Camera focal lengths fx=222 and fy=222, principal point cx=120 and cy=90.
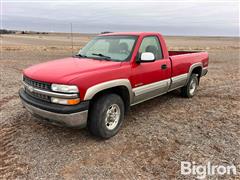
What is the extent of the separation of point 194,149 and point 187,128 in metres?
0.82

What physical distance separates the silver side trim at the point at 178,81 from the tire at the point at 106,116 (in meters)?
1.91

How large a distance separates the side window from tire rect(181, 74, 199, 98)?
172cm

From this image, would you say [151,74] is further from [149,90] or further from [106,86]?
[106,86]

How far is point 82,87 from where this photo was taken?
10.7 ft

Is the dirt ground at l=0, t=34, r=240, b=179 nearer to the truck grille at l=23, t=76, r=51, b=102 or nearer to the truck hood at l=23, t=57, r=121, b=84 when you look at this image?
the truck grille at l=23, t=76, r=51, b=102

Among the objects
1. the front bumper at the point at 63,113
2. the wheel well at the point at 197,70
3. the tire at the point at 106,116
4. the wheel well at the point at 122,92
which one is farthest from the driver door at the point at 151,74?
the wheel well at the point at 197,70

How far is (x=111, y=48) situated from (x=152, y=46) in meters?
0.95

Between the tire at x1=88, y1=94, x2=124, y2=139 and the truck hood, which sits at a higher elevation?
the truck hood

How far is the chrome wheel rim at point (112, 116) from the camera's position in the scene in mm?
3853

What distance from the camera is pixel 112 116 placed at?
3.96 m

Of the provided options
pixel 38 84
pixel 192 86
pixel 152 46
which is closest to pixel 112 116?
pixel 38 84

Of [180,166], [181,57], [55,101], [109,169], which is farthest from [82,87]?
[181,57]

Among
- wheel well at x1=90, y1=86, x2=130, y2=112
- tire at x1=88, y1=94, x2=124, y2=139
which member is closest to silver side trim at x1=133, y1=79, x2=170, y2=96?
wheel well at x1=90, y1=86, x2=130, y2=112

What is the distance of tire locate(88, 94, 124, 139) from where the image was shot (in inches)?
141
